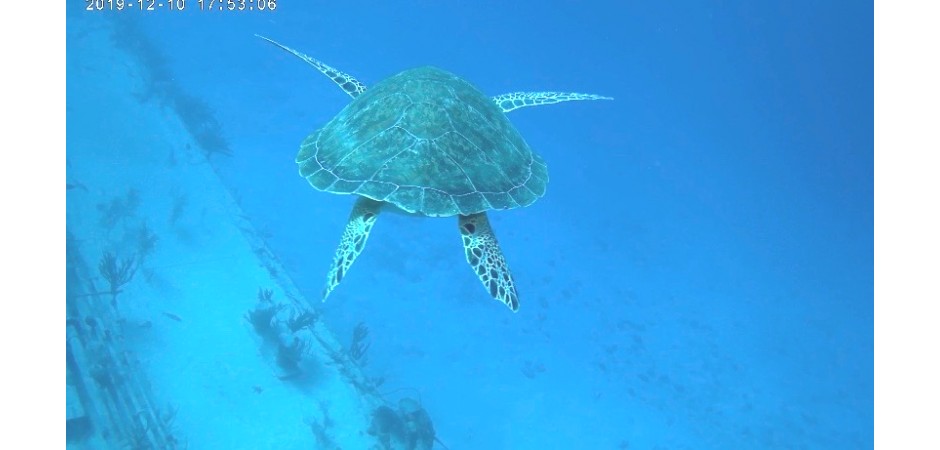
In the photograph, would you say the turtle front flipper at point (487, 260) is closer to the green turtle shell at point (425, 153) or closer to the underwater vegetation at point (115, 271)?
the green turtle shell at point (425, 153)

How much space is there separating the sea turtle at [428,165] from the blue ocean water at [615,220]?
3302 millimetres

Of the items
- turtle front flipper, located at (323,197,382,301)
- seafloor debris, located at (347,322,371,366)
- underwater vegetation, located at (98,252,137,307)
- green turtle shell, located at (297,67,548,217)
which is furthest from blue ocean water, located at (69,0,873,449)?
green turtle shell, located at (297,67,548,217)

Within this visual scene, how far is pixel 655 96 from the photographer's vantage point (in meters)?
18.8

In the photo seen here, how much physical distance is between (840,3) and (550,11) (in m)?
9.29

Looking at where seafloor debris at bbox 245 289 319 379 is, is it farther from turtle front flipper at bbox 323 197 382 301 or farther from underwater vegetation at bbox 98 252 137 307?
turtle front flipper at bbox 323 197 382 301

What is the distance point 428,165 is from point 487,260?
79 cm

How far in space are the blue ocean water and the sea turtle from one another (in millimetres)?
3302

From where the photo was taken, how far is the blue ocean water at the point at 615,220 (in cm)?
746

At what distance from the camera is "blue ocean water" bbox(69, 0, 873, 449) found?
24.5 ft

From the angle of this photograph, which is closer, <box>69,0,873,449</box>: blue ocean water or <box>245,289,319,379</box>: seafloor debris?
<box>245,289,319,379</box>: seafloor debris

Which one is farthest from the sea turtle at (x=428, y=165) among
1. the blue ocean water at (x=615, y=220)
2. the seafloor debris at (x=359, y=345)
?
the blue ocean water at (x=615, y=220)

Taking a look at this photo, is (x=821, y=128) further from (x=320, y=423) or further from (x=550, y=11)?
(x=320, y=423)

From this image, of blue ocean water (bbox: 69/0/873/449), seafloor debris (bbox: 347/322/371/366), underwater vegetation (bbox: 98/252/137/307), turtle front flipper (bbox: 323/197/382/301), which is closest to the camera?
turtle front flipper (bbox: 323/197/382/301)

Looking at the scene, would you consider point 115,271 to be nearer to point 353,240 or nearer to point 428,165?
point 353,240
